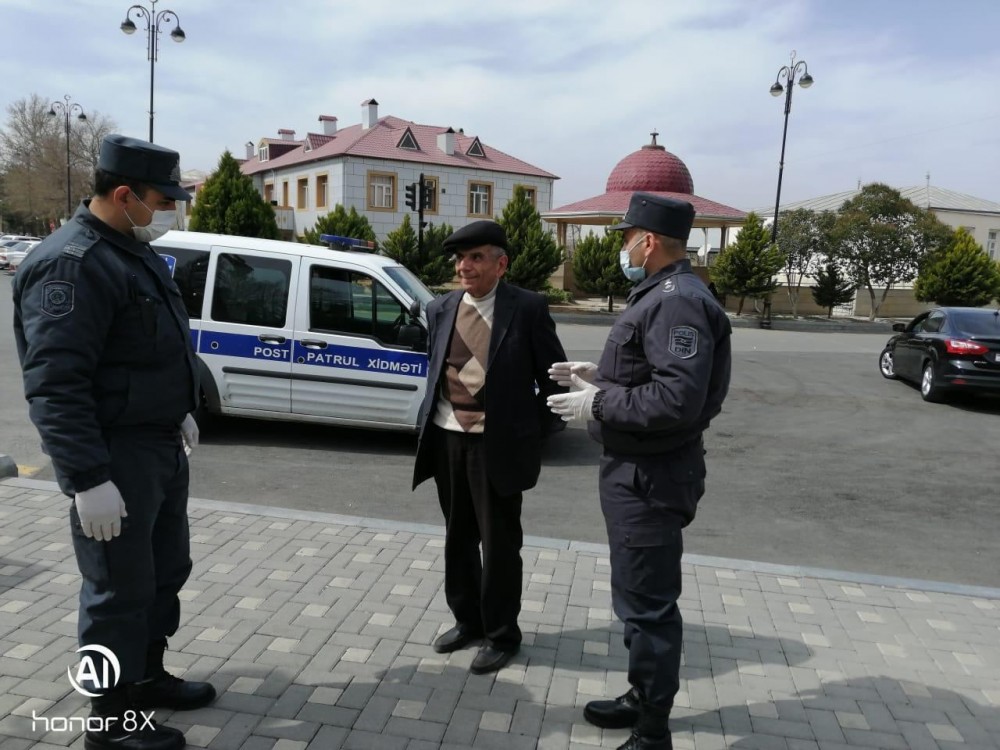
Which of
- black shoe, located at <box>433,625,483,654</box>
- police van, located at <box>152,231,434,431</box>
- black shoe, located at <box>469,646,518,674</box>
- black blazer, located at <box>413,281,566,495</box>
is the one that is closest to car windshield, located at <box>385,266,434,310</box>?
police van, located at <box>152,231,434,431</box>

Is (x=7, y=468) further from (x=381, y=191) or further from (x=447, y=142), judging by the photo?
(x=447, y=142)

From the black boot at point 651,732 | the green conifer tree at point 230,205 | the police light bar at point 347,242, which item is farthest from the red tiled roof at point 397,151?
the black boot at point 651,732

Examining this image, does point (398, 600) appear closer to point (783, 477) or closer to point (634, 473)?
point (634, 473)

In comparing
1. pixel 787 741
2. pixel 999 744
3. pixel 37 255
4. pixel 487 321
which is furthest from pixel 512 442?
pixel 999 744

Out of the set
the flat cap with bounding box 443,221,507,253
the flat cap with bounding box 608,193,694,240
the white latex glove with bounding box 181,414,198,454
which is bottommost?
the white latex glove with bounding box 181,414,198,454

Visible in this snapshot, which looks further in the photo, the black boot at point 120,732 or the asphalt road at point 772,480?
the asphalt road at point 772,480

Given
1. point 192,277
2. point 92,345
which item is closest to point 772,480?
point 192,277

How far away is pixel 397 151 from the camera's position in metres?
42.2

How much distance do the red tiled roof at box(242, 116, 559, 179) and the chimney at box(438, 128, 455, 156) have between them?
0.27 metres

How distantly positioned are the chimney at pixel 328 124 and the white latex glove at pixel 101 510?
4992cm

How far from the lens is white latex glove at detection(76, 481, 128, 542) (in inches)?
98.6

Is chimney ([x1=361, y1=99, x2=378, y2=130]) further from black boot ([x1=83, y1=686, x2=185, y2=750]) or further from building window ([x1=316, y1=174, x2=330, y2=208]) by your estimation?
black boot ([x1=83, y1=686, x2=185, y2=750])

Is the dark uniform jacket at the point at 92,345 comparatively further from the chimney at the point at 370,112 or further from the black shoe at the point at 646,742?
the chimney at the point at 370,112

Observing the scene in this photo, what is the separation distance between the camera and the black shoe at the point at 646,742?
281 centimetres
